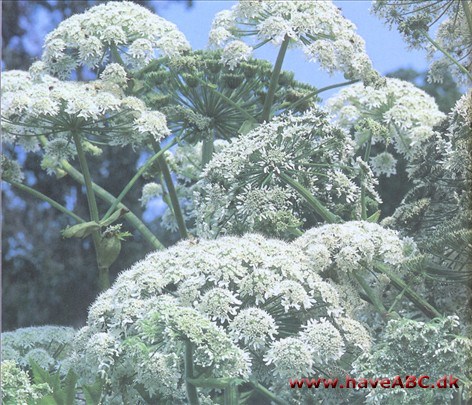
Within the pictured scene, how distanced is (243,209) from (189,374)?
1.08m

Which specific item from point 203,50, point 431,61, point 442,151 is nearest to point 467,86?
point 431,61

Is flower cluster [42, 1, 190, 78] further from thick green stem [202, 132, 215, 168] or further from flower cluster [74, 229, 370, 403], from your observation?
flower cluster [74, 229, 370, 403]

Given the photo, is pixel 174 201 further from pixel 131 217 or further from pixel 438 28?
pixel 438 28

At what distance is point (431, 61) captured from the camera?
5219 millimetres

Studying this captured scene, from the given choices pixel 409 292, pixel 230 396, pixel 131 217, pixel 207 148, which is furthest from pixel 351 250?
pixel 207 148

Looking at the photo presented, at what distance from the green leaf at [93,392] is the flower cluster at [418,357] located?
917 mm

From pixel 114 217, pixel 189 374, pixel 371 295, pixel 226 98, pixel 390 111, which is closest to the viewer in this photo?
pixel 189 374

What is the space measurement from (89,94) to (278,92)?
3.70 ft

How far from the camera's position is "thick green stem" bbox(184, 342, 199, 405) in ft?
11.3

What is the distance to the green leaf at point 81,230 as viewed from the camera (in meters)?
4.57

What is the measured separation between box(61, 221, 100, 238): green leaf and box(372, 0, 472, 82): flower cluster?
168 cm

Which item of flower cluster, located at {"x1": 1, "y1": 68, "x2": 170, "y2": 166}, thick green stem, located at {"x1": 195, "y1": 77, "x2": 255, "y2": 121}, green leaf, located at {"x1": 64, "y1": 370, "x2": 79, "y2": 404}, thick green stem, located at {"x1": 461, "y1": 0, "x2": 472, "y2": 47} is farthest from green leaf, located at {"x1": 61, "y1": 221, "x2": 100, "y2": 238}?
thick green stem, located at {"x1": 461, "y1": 0, "x2": 472, "y2": 47}

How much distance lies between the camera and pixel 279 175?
14.4 ft

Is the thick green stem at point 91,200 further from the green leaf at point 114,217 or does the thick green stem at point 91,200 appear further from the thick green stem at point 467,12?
the thick green stem at point 467,12
